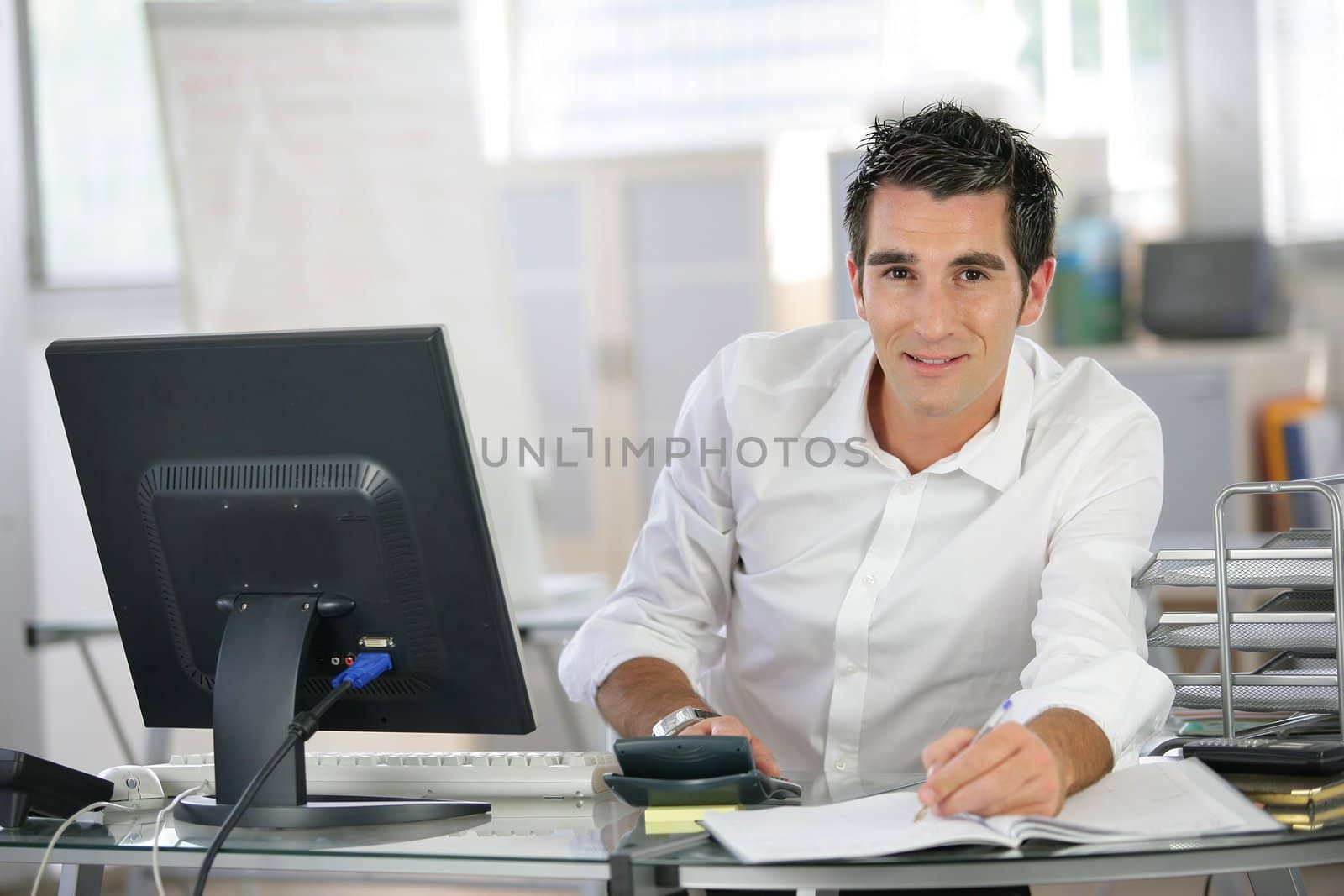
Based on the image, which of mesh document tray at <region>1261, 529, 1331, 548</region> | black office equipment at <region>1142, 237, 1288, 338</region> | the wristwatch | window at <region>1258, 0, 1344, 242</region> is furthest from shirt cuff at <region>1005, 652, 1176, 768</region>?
window at <region>1258, 0, 1344, 242</region>

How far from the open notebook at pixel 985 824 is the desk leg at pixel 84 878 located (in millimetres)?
647

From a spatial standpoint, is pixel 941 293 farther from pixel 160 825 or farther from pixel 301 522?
pixel 160 825

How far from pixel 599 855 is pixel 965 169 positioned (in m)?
0.82

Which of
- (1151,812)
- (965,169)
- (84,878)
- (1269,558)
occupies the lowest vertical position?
(84,878)

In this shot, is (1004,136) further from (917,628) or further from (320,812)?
(320,812)

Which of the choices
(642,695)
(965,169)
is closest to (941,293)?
(965,169)

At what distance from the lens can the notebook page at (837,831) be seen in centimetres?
99

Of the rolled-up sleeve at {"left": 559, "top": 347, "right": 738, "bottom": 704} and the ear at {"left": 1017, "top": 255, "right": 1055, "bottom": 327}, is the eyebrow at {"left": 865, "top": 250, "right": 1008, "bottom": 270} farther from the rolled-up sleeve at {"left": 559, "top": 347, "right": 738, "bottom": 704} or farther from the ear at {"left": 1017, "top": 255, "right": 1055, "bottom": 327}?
the rolled-up sleeve at {"left": 559, "top": 347, "right": 738, "bottom": 704}

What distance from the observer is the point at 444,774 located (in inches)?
50.3

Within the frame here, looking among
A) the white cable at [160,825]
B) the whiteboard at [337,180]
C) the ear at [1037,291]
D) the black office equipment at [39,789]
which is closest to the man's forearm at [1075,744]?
the ear at [1037,291]

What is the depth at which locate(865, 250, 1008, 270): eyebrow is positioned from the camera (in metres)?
1.50

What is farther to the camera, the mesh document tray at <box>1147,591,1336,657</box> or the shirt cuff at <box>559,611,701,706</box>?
the shirt cuff at <box>559,611,701,706</box>

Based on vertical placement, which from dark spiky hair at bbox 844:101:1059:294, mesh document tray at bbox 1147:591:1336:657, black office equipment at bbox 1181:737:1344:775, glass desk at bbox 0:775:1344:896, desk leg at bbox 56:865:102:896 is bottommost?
desk leg at bbox 56:865:102:896

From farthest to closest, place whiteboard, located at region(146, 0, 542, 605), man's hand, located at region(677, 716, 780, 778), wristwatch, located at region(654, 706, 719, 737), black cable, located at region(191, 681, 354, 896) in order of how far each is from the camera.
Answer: whiteboard, located at region(146, 0, 542, 605)
wristwatch, located at region(654, 706, 719, 737)
man's hand, located at region(677, 716, 780, 778)
black cable, located at region(191, 681, 354, 896)
